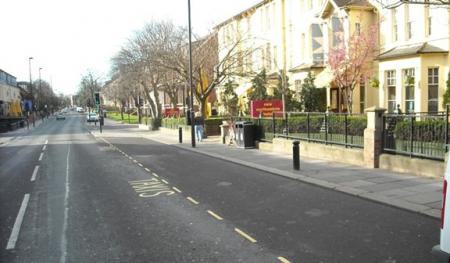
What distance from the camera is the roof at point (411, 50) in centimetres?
2153

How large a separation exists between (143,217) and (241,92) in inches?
1297

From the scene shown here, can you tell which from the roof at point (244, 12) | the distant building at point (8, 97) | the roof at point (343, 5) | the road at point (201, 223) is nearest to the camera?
the road at point (201, 223)

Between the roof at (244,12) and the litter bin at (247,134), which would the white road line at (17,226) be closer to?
the litter bin at (247,134)

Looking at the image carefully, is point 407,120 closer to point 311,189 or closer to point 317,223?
point 311,189

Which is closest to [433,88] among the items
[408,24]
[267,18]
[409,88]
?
[409,88]

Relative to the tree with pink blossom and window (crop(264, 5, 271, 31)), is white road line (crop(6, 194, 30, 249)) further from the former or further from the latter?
window (crop(264, 5, 271, 31))

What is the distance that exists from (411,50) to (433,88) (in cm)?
208

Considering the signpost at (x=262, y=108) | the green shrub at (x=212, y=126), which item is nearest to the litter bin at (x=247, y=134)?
the signpost at (x=262, y=108)

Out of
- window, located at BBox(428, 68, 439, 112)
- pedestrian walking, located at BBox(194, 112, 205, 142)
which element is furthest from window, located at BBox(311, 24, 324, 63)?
window, located at BBox(428, 68, 439, 112)

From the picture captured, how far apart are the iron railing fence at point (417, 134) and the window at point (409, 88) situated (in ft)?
34.2

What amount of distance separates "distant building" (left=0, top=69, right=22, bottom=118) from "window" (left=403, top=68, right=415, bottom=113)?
77953 mm

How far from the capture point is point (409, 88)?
923 inches

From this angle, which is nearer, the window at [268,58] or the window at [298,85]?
the window at [298,85]

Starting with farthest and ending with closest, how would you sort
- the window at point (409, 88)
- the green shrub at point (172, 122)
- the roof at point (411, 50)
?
1. the green shrub at point (172, 122)
2. the window at point (409, 88)
3. the roof at point (411, 50)
